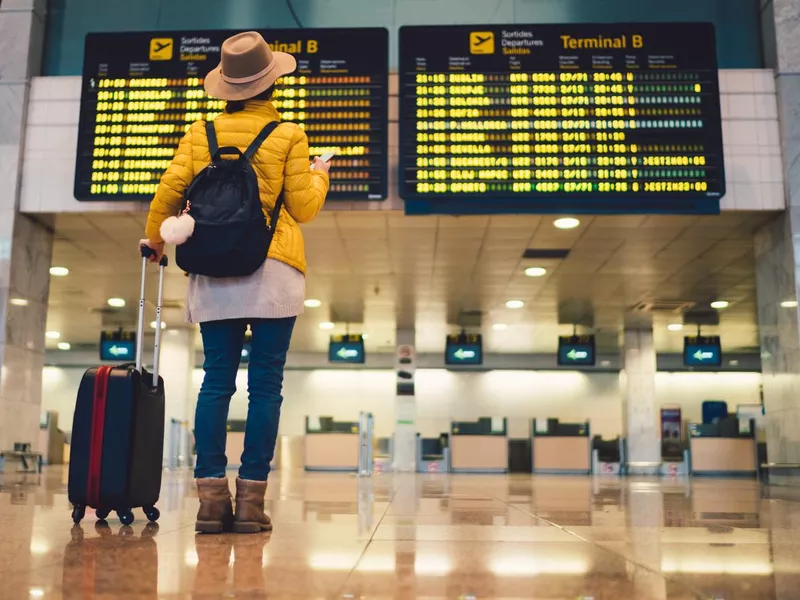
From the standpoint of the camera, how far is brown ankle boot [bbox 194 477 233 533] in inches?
101

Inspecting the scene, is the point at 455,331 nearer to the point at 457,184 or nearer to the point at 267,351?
the point at 457,184

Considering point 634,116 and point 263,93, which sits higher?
point 634,116

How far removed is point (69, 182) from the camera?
26.3 feet

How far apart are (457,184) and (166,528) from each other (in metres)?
5.09

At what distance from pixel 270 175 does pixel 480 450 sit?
14.5 meters

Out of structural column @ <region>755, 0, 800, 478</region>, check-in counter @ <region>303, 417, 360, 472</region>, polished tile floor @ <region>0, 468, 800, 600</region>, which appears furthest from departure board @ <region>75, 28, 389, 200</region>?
check-in counter @ <region>303, 417, 360, 472</region>

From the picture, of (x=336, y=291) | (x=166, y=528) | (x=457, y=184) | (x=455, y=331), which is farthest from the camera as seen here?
(x=455, y=331)

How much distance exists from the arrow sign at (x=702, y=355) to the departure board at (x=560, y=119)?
9998mm

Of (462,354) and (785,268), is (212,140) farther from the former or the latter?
(462,354)

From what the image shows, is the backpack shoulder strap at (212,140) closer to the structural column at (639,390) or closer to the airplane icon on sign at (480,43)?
the airplane icon on sign at (480,43)

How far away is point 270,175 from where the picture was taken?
9.23 ft

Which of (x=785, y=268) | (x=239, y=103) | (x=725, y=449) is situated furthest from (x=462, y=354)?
(x=239, y=103)

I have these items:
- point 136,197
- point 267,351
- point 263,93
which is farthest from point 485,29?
point 267,351

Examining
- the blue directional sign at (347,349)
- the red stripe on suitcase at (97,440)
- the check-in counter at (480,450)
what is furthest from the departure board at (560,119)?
the check-in counter at (480,450)
